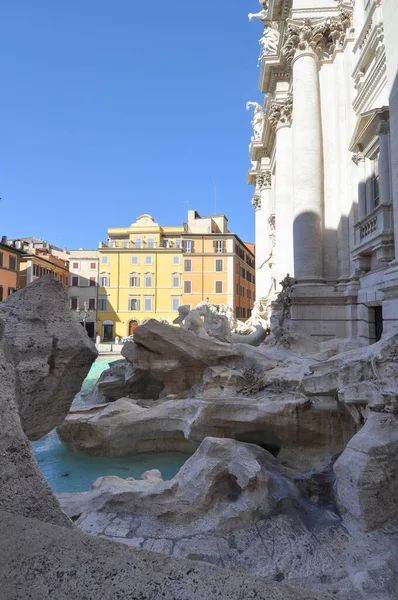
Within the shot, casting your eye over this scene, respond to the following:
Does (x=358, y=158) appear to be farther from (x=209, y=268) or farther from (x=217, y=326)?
(x=209, y=268)

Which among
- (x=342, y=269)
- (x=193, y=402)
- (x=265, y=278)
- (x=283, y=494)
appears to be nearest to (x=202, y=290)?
(x=265, y=278)

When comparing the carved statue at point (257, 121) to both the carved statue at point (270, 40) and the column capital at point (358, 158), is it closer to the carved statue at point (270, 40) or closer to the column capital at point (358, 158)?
the carved statue at point (270, 40)

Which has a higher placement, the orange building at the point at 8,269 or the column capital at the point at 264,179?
the column capital at the point at 264,179

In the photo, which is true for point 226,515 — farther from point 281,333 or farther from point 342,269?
point 342,269

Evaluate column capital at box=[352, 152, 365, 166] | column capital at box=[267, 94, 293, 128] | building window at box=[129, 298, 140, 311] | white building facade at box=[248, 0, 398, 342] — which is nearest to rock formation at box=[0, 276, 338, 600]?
white building facade at box=[248, 0, 398, 342]

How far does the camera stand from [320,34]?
10.4 metres

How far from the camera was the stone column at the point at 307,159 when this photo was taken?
33.6 feet

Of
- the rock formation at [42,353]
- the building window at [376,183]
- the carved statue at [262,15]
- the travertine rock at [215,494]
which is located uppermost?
the carved statue at [262,15]

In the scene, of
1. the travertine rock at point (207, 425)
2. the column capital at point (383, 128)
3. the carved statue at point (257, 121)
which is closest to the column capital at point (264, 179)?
the carved statue at point (257, 121)

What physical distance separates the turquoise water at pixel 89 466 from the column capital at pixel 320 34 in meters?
11.1

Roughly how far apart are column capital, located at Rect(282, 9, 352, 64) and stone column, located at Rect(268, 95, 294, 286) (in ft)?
8.25

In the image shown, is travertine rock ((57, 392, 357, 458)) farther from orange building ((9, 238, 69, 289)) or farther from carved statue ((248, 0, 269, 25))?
orange building ((9, 238, 69, 289))

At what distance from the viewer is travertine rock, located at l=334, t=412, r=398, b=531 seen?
122 inches

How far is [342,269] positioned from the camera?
10125 millimetres
